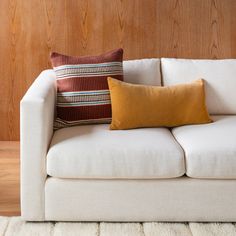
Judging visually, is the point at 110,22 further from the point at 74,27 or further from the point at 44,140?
the point at 44,140

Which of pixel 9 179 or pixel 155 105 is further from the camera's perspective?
pixel 9 179

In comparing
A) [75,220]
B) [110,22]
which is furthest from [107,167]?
[110,22]

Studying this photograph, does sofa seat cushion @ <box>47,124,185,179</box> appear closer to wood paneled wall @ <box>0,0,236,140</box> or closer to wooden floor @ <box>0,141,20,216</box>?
wooden floor @ <box>0,141,20,216</box>

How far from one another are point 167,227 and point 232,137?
58 cm

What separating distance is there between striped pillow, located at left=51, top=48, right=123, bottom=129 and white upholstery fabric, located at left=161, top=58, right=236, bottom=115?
1.28 feet

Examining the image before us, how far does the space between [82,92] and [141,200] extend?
0.76m

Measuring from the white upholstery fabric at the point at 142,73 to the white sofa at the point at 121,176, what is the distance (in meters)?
0.60

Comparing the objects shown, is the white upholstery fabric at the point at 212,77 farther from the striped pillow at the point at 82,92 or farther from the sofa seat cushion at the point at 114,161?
the sofa seat cushion at the point at 114,161

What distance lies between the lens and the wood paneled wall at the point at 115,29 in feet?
13.1

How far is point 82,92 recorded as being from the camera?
3225 mm

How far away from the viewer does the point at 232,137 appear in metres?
2.91

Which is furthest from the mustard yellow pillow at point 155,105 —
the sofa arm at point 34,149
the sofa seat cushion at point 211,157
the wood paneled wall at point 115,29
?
the wood paneled wall at point 115,29

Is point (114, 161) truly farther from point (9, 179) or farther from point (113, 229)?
point (9, 179)

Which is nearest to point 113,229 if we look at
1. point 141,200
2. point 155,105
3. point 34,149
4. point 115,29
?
point 141,200
